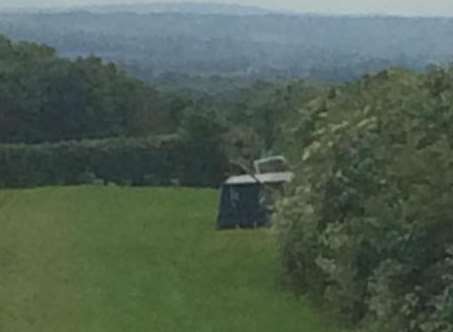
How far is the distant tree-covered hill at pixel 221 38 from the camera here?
42.2 m

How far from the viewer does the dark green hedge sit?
26.4 metres

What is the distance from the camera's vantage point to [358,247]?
407 inches

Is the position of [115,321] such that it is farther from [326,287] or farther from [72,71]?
[72,71]

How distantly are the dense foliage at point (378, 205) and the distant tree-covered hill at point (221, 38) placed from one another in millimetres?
19241

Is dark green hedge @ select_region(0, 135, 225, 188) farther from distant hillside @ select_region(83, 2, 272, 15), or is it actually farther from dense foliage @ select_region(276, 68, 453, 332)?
distant hillside @ select_region(83, 2, 272, 15)

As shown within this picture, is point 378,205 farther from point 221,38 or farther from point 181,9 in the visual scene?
point 181,9

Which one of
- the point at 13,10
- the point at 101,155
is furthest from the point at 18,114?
the point at 13,10

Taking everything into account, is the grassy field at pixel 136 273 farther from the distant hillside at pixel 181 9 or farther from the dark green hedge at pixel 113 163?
the distant hillside at pixel 181 9

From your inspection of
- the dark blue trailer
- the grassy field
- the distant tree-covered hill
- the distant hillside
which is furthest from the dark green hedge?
the distant hillside

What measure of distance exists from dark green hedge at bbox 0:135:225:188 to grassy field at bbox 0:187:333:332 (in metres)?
7.09

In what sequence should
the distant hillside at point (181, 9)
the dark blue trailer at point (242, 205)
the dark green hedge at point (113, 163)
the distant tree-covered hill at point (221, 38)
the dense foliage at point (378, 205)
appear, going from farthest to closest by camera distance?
the distant hillside at point (181, 9), the distant tree-covered hill at point (221, 38), the dark green hedge at point (113, 163), the dark blue trailer at point (242, 205), the dense foliage at point (378, 205)

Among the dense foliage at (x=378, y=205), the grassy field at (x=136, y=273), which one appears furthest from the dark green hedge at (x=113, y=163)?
the dense foliage at (x=378, y=205)

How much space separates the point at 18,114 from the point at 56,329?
2046 cm

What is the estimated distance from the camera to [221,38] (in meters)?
63.3
